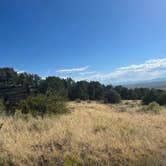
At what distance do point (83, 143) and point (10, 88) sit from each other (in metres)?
12.8

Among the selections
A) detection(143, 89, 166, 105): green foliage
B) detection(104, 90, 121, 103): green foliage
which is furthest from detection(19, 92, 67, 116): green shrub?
detection(104, 90, 121, 103): green foliage

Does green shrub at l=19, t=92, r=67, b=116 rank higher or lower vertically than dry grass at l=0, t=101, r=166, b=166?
higher

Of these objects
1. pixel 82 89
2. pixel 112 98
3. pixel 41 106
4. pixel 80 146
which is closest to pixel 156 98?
pixel 112 98

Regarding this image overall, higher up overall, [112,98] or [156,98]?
[112,98]

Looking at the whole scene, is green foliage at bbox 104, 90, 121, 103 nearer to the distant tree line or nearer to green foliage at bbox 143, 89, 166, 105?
the distant tree line

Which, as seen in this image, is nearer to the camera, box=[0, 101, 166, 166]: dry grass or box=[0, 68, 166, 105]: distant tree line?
box=[0, 101, 166, 166]: dry grass

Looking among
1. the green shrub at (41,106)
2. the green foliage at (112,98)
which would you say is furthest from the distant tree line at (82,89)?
the green shrub at (41,106)

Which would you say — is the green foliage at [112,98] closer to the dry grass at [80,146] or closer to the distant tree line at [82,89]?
the distant tree line at [82,89]

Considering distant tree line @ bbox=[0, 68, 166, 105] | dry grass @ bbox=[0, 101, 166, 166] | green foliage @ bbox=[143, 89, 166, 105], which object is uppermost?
distant tree line @ bbox=[0, 68, 166, 105]

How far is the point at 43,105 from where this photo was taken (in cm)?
1755

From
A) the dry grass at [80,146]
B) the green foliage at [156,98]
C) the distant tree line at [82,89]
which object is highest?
the distant tree line at [82,89]

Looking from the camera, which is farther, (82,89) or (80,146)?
(82,89)

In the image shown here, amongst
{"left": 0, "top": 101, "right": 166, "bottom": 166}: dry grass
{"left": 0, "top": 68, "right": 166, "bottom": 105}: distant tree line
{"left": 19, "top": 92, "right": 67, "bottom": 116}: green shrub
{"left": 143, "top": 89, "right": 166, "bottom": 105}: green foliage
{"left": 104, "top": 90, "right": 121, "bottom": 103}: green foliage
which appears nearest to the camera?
{"left": 0, "top": 101, "right": 166, "bottom": 166}: dry grass

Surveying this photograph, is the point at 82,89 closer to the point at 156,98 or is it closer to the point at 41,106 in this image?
the point at 156,98
